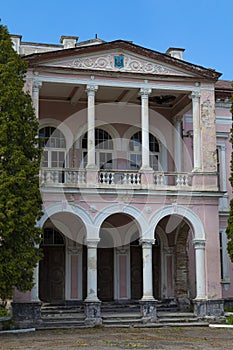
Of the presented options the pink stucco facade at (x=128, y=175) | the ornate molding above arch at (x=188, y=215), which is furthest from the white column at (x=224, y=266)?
the ornate molding above arch at (x=188, y=215)

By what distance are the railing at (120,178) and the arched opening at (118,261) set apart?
219cm

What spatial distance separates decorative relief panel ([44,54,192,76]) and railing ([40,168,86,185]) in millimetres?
3502

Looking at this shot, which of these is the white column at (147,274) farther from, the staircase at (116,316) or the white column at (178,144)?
the white column at (178,144)

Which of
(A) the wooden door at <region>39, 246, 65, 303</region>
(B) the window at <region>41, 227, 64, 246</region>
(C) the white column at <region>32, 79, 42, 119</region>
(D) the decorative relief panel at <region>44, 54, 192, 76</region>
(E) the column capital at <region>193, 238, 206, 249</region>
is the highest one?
(D) the decorative relief panel at <region>44, 54, 192, 76</region>

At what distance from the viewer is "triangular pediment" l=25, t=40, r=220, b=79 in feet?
63.2

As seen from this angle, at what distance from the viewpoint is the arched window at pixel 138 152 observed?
22.3 metres

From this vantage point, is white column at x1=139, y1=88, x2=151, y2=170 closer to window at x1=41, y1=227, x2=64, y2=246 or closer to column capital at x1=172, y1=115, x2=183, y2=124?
column capital at x1=172, y1=115, x2=183, y2=124

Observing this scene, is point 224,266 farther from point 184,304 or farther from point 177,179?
point 177,179

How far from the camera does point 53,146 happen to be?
21.6 meters

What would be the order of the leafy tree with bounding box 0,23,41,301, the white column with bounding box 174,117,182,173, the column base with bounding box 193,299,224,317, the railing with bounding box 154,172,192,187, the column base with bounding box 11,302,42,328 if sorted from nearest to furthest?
the leafy tree with bounding box 0,23,41,301, the column base with bounding box 11,302,42,328, the column base with bounding box 193,299,224,317, the railing with bounding box 154,172,192,187, the white column with bounding box 174,117,182,173

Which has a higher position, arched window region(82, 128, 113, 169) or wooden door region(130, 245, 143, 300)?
arched window region(82, 128, 113, 169)

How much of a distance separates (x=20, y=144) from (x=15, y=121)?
67 centimetres

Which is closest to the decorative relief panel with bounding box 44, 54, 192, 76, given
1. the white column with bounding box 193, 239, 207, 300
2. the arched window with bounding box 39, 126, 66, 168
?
the arched window with bounding box 39, 126, 66, 168

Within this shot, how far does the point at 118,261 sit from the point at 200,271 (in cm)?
368
